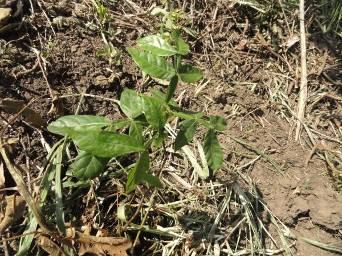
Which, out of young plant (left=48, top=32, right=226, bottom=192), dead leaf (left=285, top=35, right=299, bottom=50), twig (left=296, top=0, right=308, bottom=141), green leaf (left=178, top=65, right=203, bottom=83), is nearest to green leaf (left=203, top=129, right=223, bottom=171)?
young plant (left=48, top=32, right=226, bottom=192)

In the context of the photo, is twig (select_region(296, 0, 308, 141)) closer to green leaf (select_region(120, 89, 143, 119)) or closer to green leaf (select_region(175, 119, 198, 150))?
green leaf (select_region(175, 119, 198, 150))

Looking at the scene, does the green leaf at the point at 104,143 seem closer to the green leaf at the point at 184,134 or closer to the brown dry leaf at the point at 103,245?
the green leaf at the point at 184,134

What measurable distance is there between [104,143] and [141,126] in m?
0.21

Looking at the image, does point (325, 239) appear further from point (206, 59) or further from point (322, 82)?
point (206, 59)

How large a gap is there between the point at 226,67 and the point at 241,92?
0.15 metres

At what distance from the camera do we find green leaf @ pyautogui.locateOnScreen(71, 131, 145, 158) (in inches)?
50.9

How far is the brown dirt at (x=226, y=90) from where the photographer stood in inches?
74.3

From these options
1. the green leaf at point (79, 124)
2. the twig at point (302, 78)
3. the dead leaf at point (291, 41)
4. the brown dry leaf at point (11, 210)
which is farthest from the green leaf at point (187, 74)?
the dead leaf at point (291, 41)

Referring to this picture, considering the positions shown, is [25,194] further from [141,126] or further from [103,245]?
[141,126]

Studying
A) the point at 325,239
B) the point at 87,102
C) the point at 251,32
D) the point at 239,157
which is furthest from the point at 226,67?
the point at 325,239

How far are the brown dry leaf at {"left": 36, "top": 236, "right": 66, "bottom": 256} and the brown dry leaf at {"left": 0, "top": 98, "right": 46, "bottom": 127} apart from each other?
1.48ft

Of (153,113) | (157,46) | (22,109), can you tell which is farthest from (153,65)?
(22,109)

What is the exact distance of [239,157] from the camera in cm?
200

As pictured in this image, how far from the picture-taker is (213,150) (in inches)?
59.8
